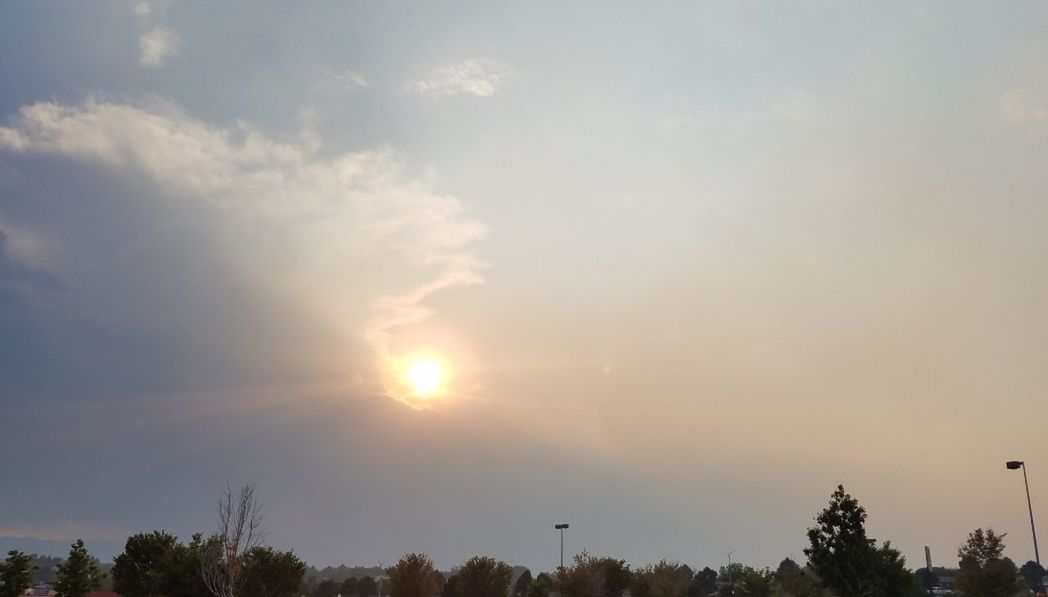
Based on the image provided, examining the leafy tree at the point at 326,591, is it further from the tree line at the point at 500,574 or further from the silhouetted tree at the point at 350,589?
the tree line at the point at 500,574

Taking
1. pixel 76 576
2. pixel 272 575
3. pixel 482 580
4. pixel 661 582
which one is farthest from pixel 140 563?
pixel 661 582

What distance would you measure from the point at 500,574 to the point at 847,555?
1385 inches

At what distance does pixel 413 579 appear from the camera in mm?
59562

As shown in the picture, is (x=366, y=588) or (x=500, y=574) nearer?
(x=500, y=574)

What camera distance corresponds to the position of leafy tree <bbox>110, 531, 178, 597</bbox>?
52472mm

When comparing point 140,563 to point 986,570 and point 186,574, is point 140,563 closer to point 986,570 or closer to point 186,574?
point 186,574

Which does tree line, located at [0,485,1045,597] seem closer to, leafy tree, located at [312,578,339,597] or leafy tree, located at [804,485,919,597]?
leafy tree, located at [804,485,919,597]

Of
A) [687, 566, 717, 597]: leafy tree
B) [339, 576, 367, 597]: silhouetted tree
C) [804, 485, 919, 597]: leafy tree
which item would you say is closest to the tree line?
[804, 485, 919, 597]: leafy tree

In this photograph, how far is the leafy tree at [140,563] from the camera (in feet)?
172

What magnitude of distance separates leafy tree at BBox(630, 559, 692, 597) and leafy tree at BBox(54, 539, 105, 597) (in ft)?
143

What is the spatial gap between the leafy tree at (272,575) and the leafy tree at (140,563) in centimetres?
640

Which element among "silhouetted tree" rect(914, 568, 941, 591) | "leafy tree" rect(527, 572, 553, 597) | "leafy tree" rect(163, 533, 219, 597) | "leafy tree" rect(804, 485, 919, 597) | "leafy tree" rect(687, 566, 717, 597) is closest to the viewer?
"leafy tree" rect(804, 485, 919, 597)

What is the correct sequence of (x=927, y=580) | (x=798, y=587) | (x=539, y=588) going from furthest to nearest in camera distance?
(x=927, y=580) → (x=539, y=588) → (x=798, y=587)

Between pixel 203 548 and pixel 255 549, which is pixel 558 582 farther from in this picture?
pixel 203 548
